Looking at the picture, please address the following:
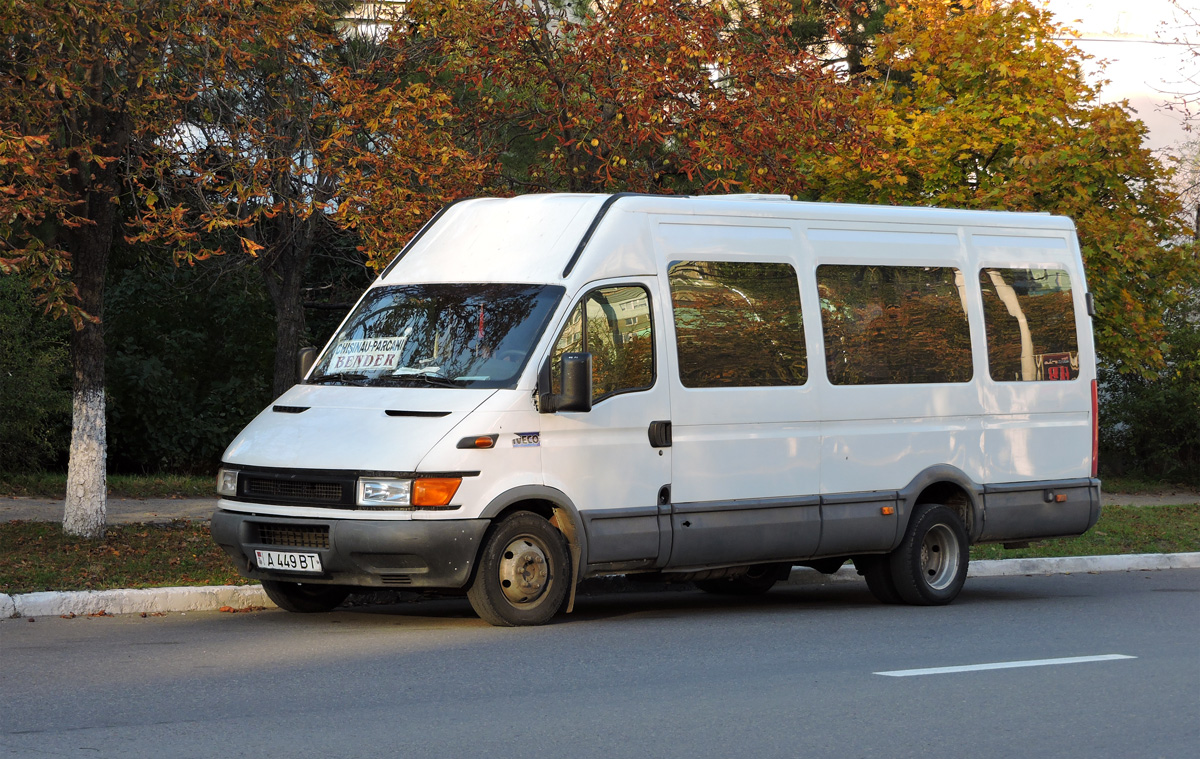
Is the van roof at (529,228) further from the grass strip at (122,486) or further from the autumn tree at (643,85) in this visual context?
the grass strip at (122,486)

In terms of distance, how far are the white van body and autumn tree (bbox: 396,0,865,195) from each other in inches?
105

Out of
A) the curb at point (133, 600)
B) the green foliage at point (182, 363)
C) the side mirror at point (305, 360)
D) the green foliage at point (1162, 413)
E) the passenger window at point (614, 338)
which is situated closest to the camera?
the passenger window at point (614, 338)

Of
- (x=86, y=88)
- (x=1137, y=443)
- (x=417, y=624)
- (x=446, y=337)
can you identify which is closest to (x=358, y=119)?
(x=86, y=88)

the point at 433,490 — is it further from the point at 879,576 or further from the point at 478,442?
the point at 879,576

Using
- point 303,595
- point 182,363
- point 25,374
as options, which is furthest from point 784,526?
point 182,363

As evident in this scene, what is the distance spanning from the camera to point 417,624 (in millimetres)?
9586

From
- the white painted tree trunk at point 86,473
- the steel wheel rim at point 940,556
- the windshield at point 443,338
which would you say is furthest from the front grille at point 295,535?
the steel wheel rim at point 940,556

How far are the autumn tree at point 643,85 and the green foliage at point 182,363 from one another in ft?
30.8

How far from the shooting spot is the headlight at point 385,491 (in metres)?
8.70

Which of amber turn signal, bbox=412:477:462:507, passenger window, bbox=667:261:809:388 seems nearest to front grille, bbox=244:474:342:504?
amber turn signal, bbox=412:477:462:507

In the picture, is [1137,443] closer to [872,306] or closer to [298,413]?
[872,306]

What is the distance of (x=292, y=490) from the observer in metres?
8.98

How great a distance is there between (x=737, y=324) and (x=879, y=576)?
7.85 ft

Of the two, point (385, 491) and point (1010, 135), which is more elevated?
Answer: point (1010, 135)
